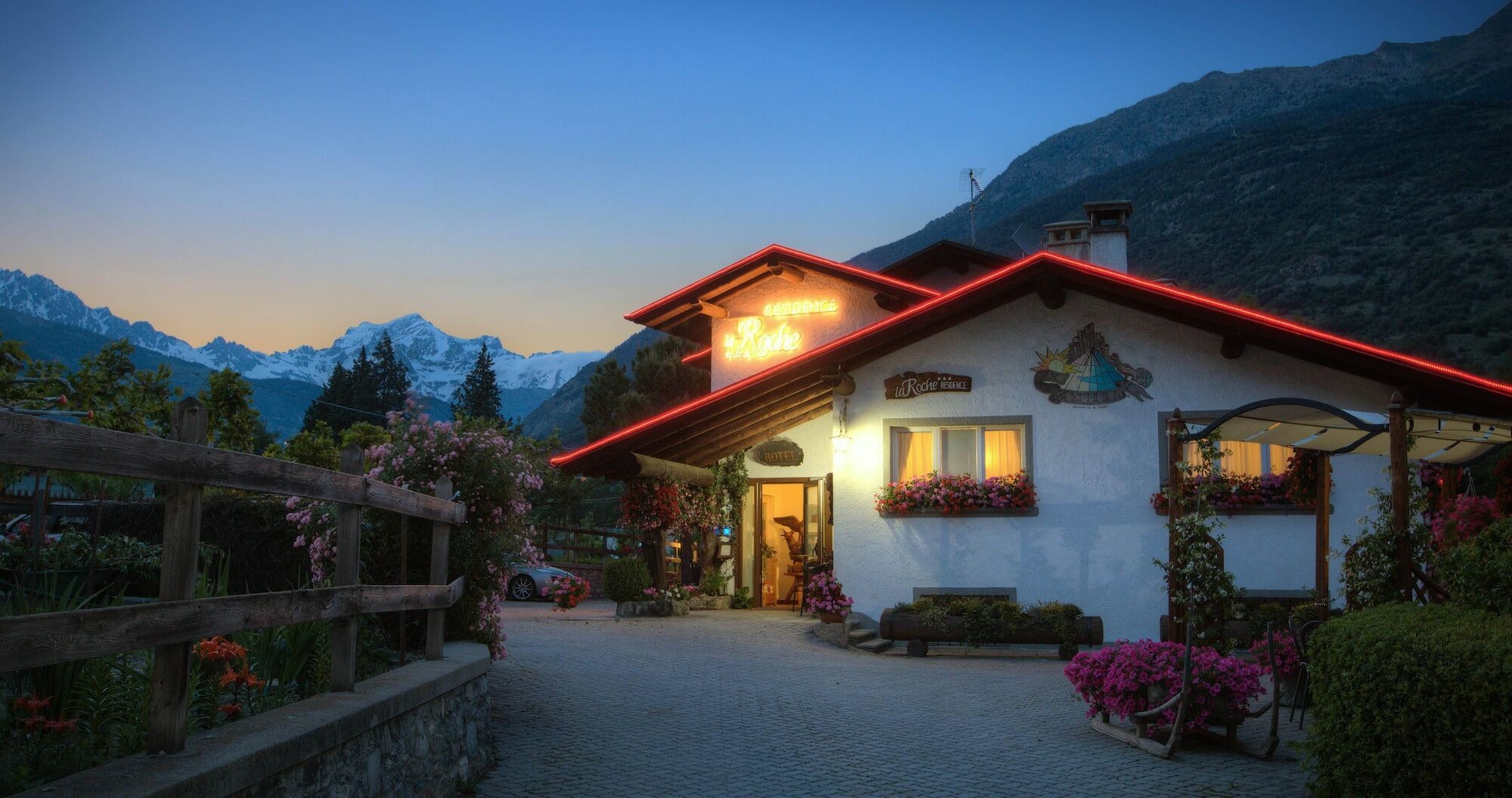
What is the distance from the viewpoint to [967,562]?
14.9m

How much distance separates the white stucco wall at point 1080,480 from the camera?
1412 centimetres

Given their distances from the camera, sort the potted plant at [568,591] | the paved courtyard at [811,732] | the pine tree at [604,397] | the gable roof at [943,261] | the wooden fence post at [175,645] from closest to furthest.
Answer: the wooden fence post at [175,645]
the paved courtyard at [811,732]
the potted plant at [568,591]
the gable roof at [943,261]
the pine tree at [604,397]

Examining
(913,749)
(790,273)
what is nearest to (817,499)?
(790,273)

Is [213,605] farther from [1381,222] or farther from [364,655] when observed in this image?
[1381,222]

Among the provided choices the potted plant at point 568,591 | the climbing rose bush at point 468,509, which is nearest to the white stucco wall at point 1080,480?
the potted plant at point 568,591

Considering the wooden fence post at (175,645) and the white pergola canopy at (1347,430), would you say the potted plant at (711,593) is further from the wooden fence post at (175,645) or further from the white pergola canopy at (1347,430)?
the wooden fence post at (175,645)

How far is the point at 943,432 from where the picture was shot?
15398mm

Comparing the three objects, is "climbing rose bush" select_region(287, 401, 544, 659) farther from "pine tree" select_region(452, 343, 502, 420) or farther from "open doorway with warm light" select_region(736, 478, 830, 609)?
"pine tree" select_region(452, 343, 502, 420)

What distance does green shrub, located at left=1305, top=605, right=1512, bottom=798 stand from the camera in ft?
15.8

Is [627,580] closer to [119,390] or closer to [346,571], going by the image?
[119,390]

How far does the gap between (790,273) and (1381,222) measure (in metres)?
45.9

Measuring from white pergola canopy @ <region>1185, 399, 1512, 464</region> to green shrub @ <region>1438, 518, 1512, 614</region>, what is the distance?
86.7 inches

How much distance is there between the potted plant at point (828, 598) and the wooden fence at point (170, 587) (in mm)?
10512

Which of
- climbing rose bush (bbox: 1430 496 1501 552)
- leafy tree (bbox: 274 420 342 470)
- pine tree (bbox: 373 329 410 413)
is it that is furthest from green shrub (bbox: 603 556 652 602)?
pine tree (bbox: 373 329 410 413)
